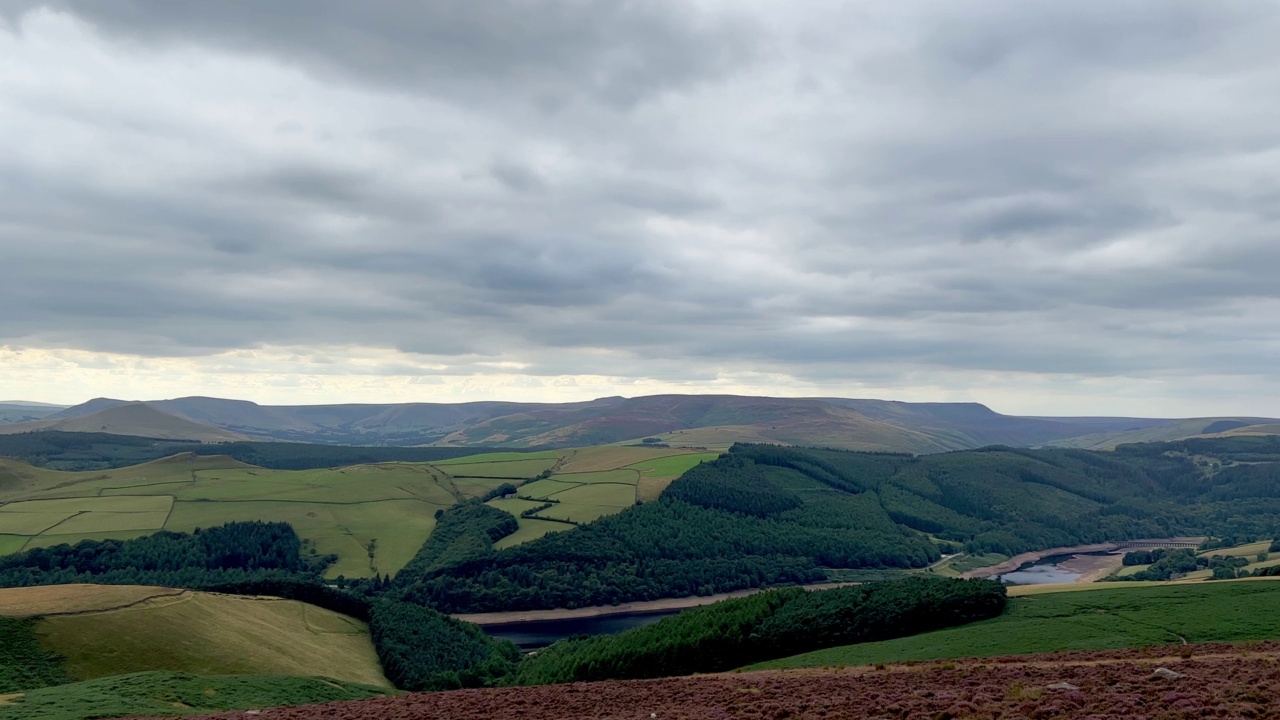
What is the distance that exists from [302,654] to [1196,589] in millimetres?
123142

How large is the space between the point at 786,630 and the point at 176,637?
83.3 m

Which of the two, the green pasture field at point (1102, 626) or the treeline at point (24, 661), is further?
the treeline at point (24, 661)

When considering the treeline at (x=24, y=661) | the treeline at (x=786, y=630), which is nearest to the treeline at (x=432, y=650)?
the treeline at (x=786, y=630)

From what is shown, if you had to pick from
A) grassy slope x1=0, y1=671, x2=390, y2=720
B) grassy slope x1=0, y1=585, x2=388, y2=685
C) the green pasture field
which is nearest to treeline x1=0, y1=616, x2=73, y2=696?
grassy slope x1=0, y1=585, x2=388, y2=685

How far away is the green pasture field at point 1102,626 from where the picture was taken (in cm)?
6712

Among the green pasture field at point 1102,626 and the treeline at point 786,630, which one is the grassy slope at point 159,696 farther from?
the green pasture field at point 1102,626

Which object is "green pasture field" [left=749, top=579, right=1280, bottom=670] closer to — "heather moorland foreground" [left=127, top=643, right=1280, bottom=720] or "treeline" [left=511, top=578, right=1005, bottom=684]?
"treeline" [left=511, top=578, right=1005, bottom=684]

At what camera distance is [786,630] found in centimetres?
9544

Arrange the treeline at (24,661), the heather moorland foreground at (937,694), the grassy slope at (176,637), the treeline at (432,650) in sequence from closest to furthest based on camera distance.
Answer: the heather moorland foreground at (937,694)
the treeline at (24,661)
the grassy slope at (176,637)
the treeline at (432,650)

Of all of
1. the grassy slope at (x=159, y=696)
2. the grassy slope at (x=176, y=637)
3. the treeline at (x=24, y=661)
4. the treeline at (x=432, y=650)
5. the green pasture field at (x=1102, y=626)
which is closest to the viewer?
the grassy slope at (x=159, y=696)

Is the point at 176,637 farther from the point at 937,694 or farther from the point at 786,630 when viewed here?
the point at 937,694

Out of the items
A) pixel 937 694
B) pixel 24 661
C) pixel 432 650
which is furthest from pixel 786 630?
pixel 24 661

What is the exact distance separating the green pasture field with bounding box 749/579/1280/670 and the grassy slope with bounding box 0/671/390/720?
47.4m

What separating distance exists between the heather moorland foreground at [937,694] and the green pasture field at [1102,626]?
35.7 feet
